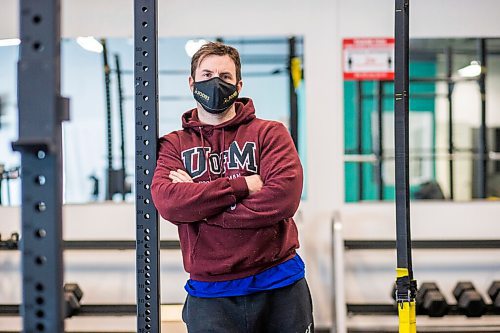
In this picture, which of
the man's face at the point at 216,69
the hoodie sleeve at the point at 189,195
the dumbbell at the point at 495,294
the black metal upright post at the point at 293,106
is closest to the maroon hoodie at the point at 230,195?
the hoodie sleeve at the point at 189,195

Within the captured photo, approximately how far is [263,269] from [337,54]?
209 cm

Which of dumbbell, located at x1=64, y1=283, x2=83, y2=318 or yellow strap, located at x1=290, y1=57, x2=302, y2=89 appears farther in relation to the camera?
yellow strap, located at x1=290, y1=57, x2=302, y2=89

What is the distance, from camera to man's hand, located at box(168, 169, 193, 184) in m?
1.65

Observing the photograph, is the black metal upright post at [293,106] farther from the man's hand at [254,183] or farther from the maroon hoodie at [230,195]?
the man's hand at [254,183]

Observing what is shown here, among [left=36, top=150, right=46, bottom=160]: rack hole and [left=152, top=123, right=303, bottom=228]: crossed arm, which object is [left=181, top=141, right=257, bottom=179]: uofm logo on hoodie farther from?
[left=36, top=150, right=46, bottom=160]: rack hole

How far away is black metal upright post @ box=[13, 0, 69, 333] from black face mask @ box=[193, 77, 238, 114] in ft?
2.56

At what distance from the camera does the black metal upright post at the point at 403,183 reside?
4.75ft

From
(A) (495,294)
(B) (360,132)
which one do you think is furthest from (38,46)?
(A) (495,294)

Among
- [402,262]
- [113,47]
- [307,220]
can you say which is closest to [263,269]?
[402,262]

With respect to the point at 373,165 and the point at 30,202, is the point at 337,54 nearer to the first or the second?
the point at 373,165

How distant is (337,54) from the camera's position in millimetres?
3477

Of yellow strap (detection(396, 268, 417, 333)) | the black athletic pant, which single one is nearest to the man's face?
the black athletic pant

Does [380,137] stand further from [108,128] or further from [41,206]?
[41,206]

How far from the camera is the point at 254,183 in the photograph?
5.60 ft
